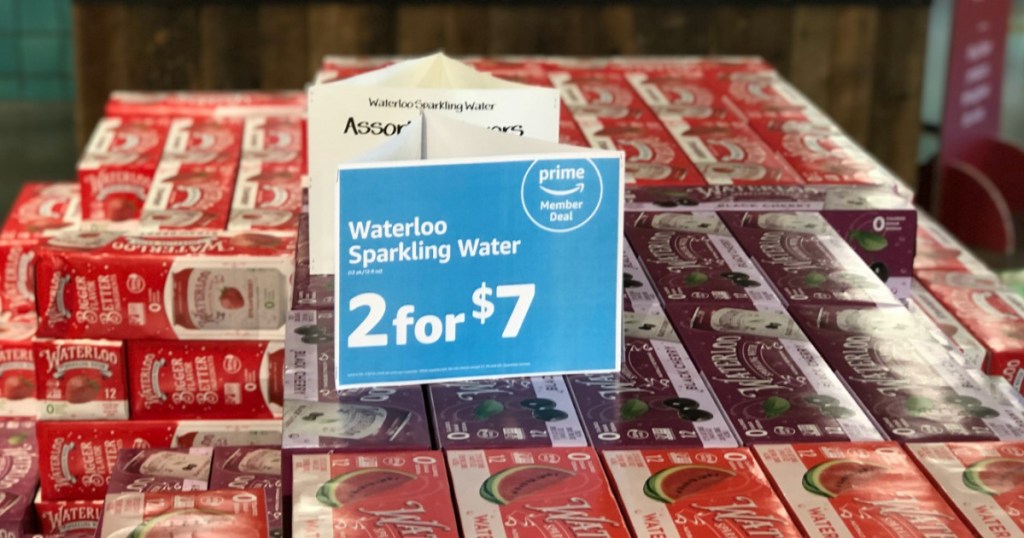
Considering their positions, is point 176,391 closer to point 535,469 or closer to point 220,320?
point 220,320

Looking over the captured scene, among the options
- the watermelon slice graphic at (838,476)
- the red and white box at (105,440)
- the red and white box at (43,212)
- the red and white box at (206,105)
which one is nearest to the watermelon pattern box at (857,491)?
the watermelon slice graphic at (838,476)

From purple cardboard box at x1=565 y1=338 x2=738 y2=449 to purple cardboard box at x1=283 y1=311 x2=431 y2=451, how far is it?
0.23 metres

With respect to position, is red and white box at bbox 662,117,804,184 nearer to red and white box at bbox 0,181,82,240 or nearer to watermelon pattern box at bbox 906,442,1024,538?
watermelon pattern box at bbox 906,442,1024,538

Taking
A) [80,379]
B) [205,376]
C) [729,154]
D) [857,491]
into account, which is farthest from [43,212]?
[857,491]

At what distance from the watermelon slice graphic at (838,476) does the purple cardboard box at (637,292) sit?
22.5 inches

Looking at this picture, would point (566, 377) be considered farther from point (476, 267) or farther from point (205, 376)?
point (205, 376)

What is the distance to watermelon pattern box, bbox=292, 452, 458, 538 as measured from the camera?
1.67 m

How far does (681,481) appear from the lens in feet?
5.92

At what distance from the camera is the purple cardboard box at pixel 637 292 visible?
2369mm

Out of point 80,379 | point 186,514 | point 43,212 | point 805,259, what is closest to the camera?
point 186,514

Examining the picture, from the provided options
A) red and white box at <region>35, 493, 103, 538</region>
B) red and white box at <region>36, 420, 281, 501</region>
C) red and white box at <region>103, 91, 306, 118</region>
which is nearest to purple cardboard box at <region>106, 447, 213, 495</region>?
red and white box at <region>36, 420, 281, 501</region>

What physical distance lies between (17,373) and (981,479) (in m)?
2.07

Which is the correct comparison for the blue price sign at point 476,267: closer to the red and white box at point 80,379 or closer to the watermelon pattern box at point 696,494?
the watermelon pattern box at point 696,494

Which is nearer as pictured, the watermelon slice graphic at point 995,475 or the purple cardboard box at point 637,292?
the watermelon slice graphic at point 995,475
